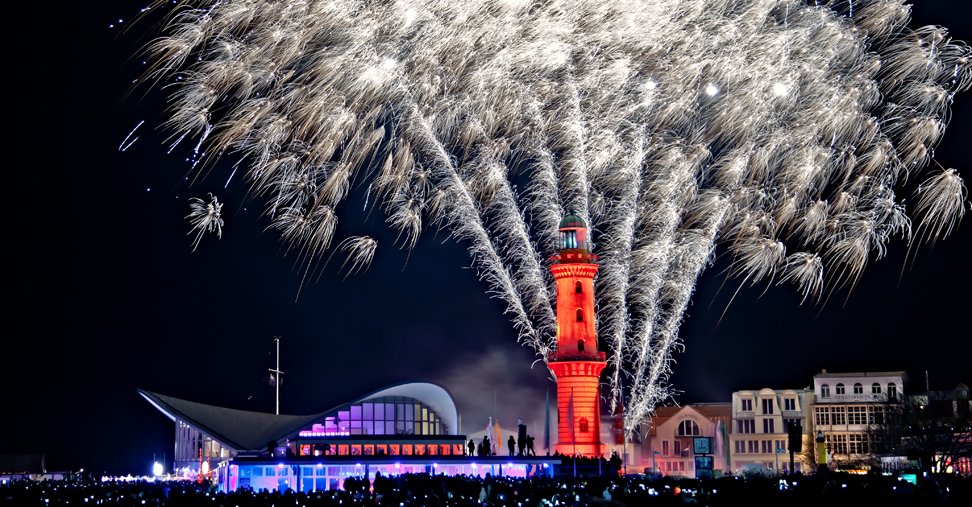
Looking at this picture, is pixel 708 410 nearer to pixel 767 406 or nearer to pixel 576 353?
pixel 767 406

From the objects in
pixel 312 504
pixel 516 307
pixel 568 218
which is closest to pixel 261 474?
pixel 516 307

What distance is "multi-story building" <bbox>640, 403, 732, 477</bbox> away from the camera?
313 feet

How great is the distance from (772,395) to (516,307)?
42207mm

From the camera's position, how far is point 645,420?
97.8 m

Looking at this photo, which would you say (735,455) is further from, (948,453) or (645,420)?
(948,453)

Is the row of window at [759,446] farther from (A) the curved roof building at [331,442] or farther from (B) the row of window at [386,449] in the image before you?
(B) the row of window at [386,449]

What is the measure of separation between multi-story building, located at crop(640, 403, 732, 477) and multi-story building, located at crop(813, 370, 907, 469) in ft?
25.8

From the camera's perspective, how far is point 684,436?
96.9 m

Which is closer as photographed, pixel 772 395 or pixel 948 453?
pixel 948 453

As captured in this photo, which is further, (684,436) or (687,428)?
(687,428)

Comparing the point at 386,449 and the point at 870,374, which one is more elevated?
the point at 870,374

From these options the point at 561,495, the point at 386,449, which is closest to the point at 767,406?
the point at 386,449

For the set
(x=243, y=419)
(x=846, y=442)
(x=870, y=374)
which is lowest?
(x=846, y=442)

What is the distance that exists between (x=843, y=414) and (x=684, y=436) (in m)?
12.9
